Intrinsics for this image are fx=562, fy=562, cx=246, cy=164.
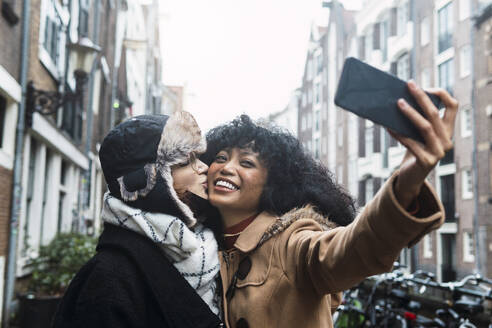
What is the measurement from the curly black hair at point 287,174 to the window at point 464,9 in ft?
75.1

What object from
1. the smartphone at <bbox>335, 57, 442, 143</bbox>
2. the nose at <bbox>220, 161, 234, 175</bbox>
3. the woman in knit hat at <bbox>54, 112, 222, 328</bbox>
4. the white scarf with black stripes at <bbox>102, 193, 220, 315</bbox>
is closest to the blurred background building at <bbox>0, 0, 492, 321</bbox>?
the nose at <bbox>220, 161, 234, 175</bbox>

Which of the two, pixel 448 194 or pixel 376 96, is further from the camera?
pixel 448 194

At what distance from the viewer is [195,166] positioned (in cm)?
249

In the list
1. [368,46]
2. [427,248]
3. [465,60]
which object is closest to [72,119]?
[465,60]

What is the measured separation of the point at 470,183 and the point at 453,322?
58.7 feet

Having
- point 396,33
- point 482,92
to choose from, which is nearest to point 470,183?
point 482,92

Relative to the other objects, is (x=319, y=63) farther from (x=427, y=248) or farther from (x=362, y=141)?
(x=427, y=248)

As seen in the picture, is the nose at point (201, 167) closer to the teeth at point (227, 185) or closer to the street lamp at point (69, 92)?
the teeth at point (227, 185)

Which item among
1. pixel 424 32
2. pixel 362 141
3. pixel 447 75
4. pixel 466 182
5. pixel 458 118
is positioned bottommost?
pixel 466 182

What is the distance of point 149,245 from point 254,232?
1.41 ft

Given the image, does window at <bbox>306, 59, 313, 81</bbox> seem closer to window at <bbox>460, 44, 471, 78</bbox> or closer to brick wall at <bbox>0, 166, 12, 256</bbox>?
window at <bbox>460, 44, 471, 78</bbox>

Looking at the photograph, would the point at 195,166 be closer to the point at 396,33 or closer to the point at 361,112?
the point at 361,112

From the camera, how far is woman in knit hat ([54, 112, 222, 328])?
2049mm

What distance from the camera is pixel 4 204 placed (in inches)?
283
